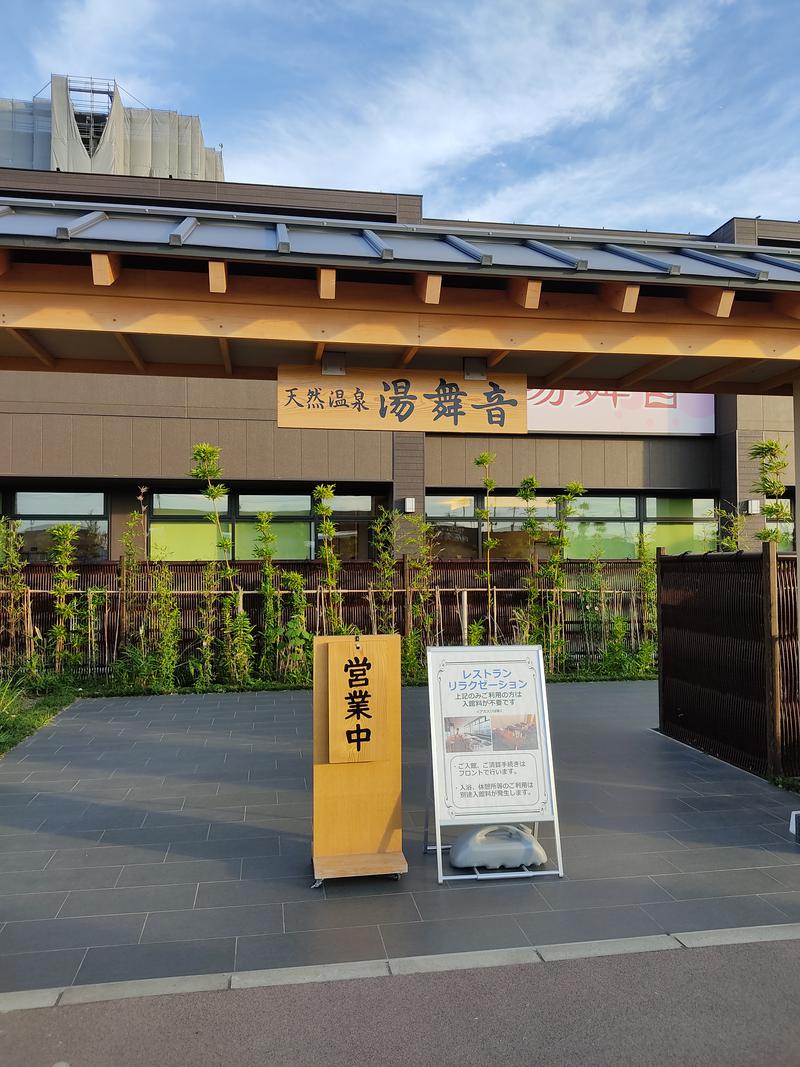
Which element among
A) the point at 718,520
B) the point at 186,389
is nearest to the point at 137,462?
the point at 186,389

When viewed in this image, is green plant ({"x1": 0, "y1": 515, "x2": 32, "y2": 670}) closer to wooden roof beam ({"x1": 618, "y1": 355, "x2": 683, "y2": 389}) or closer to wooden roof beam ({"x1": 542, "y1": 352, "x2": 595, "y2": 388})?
wooden roof beam ({"x1": 542, "y1": 352, "x2": 595, "y2": 388})

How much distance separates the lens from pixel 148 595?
12.4m

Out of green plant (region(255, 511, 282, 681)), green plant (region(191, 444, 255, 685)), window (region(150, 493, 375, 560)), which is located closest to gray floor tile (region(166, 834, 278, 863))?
green plant (region(191, 444, 255, 685))

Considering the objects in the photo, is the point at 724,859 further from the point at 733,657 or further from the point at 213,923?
the point at 213,923

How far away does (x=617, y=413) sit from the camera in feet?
57.1

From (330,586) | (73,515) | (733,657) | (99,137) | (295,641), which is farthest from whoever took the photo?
(99,137)

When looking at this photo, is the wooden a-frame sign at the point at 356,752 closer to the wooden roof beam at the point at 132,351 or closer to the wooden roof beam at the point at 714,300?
the wooden roof beam at the point at 132,351

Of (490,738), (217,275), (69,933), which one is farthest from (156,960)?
(217,275)

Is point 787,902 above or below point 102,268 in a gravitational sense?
below

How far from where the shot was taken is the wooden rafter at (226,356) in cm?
602

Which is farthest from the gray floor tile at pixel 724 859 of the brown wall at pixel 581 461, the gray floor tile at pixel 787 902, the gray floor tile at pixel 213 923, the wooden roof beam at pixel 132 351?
the brown wall at pixel 581 461

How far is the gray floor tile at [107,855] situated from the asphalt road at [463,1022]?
1743 millimetres

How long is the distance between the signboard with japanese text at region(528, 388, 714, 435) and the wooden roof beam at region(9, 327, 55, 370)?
1157 centimetres

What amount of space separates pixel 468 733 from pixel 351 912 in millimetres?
1223
